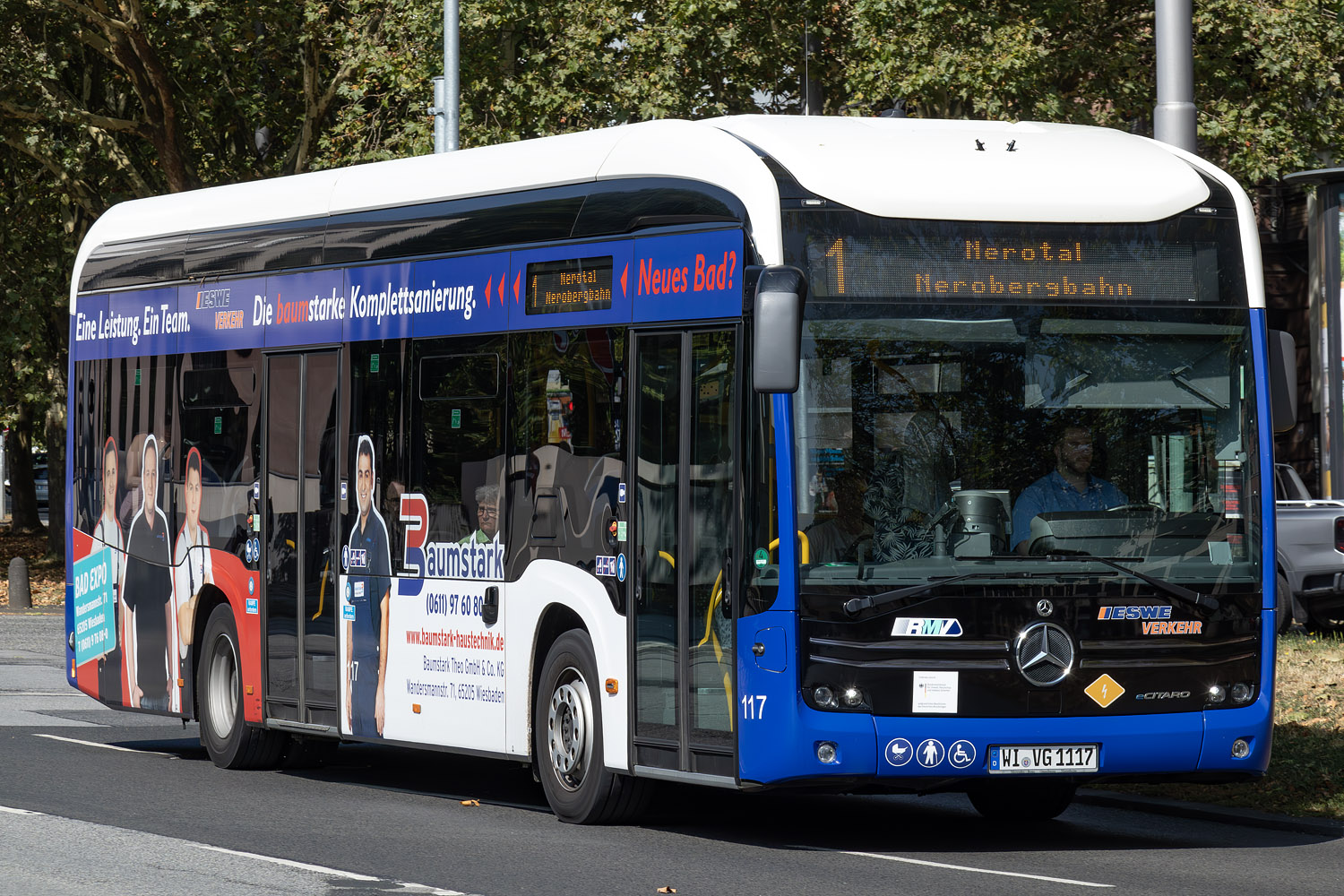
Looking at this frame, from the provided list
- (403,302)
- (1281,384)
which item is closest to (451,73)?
(403,302)

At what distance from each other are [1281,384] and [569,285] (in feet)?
11.5

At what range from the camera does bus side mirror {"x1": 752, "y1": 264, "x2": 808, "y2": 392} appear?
8.69 metres

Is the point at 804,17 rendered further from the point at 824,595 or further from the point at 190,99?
the point at 824,595

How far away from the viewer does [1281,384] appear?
32.6 feet

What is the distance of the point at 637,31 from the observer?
24.3 meters

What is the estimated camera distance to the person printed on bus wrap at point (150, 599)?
1425cm

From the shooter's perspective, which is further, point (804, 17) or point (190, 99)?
point (190, 99)

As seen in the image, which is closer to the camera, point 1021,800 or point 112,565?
point 1021,800

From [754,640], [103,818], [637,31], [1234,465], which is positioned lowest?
[103,818]

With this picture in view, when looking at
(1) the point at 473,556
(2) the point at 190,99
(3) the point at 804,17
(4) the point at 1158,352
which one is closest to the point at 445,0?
(3) the point at 804,17

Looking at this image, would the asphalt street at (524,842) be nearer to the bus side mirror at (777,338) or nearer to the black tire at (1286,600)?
the bus side mirror at (777,338)

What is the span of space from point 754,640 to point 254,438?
516 centimetres

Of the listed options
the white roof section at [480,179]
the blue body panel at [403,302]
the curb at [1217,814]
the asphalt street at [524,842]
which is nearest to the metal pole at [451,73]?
the white roof section at [480,179]

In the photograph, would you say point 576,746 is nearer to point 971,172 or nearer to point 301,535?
point 301,535
